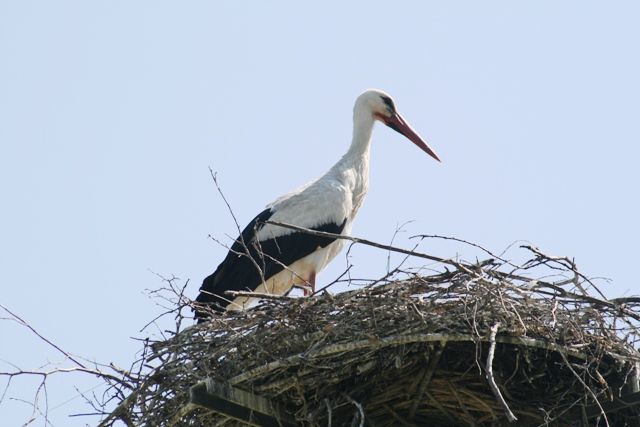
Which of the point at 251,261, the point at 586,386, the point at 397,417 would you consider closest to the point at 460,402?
the point at 397,417

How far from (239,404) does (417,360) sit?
716 mm

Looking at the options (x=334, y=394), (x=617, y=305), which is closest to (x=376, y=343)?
(x=334, y=394)

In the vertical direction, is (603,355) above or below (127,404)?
below

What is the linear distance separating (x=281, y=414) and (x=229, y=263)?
207 centimetres

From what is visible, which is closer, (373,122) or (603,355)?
(603,355)

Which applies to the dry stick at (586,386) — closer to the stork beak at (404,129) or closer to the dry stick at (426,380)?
the dry stick at (426,380)

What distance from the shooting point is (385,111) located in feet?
25.5

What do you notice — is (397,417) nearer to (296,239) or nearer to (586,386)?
(586,386)

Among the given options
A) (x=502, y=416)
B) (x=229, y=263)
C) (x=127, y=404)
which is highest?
(x=229, y=263)

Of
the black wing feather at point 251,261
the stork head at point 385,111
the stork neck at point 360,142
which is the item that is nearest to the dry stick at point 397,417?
the black wing feather at point 251,261

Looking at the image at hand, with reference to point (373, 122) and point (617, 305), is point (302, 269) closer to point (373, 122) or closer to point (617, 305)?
point (373, 122)

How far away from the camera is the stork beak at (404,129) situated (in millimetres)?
7766

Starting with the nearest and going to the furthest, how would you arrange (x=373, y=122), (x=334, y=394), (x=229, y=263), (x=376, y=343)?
(x=376, y=343) < (x=334, y=394) < (x=229, y=263) < (x=373, y=122)

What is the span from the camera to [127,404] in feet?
14.6
